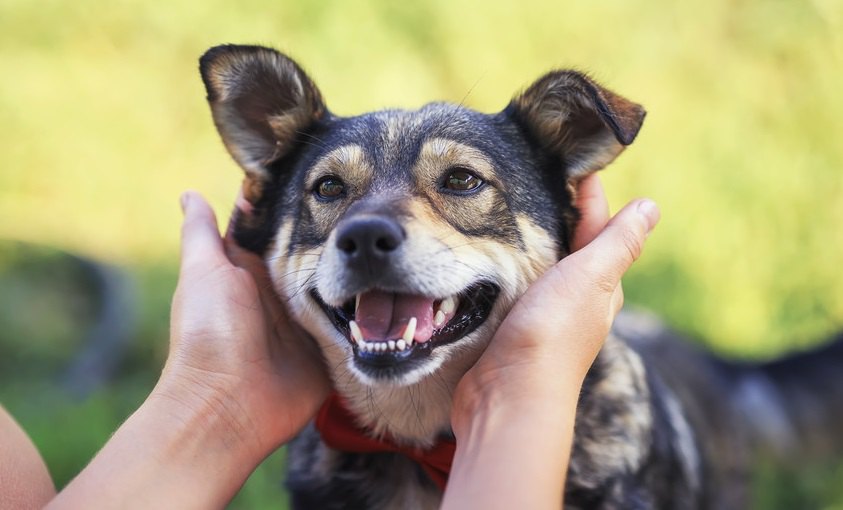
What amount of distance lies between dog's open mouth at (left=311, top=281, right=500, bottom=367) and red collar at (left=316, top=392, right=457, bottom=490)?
36 cm

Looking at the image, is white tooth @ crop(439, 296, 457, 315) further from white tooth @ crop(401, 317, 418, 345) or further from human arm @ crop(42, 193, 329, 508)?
human arm @ crop(42, 193, 329, 508)

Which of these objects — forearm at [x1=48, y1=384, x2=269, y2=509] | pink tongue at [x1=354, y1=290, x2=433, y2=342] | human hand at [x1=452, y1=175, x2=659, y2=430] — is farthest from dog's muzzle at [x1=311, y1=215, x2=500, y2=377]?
Answer: forearm at [x1=48, y1=384, x2=269, y2=509]

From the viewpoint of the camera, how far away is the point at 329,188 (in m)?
2.88

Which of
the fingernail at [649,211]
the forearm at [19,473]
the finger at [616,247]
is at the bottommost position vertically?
the forearm at [19,473]

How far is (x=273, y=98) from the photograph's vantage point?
10.2ft

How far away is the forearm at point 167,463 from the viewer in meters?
2.11

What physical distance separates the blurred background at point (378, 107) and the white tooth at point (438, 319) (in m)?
1.93

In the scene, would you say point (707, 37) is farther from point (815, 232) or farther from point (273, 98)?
point (273, 98)

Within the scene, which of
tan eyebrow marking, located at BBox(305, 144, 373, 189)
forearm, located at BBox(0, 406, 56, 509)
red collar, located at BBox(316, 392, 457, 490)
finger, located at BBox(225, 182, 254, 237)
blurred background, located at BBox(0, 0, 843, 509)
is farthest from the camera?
blurred background, located at BBox(0, 0, 843, 509)

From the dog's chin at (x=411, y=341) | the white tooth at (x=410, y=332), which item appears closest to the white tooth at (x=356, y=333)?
the dog's chin at (x=411, y=341)

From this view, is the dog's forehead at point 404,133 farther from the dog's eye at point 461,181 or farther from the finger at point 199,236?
the finger at point 199,236

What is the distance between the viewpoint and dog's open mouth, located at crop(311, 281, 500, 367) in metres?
2.41

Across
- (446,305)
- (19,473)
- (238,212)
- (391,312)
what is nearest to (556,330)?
(446,305)

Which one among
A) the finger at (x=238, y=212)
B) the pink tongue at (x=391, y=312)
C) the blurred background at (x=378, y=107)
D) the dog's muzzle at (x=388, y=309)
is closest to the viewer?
the dog's muzzle at (x=388, y=309)
